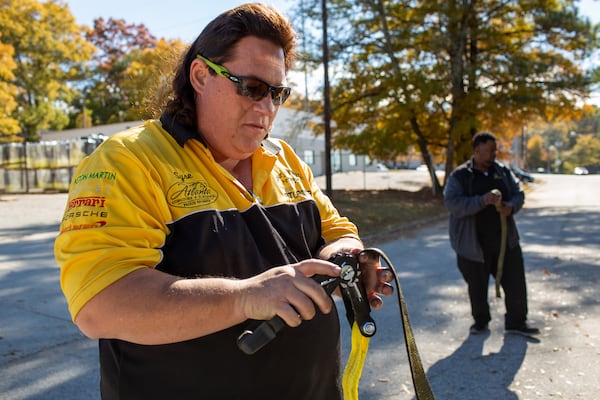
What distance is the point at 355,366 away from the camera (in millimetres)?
1638

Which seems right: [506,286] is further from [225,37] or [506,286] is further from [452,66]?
[452,66]

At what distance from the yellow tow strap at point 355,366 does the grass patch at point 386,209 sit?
10.9 meters

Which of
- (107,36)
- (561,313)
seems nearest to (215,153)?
(561,313)

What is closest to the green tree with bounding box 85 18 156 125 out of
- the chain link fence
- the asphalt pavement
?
the chain link fence

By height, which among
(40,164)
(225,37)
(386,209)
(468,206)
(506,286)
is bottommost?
(386,209)

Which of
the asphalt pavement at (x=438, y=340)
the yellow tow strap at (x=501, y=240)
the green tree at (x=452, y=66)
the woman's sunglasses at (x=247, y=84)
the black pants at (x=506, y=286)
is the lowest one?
the asphalt pavement at (x=438, y=340)

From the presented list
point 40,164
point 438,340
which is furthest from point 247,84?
point 40,164

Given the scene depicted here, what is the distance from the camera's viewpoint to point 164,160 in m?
1.52

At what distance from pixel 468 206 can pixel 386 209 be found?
11919 millimetres

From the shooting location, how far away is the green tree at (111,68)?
51378mm

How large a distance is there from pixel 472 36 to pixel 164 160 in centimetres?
2115

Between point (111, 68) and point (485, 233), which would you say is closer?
point (485, 233)

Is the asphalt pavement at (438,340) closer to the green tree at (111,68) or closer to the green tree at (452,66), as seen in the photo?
the green tree at (452,66)

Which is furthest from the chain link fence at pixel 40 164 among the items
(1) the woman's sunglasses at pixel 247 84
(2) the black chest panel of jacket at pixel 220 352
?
(2) the black chest panel of jacket at pixel 220 352
